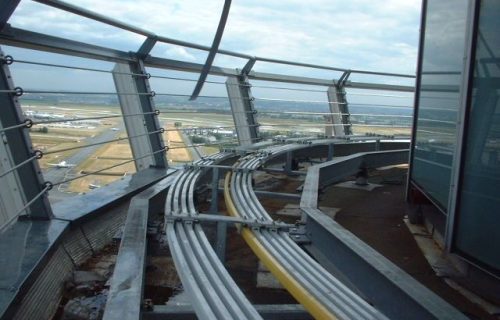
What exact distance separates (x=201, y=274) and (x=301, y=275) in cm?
43

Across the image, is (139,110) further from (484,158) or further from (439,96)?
(484,158)

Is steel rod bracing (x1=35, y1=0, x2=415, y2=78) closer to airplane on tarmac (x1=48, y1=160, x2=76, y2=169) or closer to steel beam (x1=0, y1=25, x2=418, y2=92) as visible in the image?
steel beam (x1=0, y1=25, x2=418, y2=92)

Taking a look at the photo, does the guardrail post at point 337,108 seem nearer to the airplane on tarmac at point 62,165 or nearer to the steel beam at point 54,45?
the steel beam at point 54,45

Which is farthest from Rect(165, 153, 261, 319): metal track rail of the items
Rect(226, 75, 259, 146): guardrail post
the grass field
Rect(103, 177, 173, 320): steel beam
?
Rect(226, 75, 259, 146): guardrail post

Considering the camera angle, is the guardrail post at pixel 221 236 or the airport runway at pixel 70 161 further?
the airport runway at pixel 70 161

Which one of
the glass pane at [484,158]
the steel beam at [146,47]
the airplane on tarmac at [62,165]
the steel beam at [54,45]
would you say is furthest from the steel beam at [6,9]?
the glass pane at [484,158]

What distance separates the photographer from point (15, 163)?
321cm

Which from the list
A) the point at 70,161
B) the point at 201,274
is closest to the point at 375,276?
the point at 201,274

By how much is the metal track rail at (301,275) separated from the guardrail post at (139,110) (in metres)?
2.37

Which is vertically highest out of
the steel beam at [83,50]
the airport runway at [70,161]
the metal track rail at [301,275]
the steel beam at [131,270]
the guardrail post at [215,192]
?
the steel beam at [83,50]

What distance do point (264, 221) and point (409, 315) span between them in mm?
1166

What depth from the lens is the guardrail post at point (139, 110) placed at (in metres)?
5.29

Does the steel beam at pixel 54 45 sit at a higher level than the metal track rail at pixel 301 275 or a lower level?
higher

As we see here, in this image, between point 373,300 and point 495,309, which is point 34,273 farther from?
point 495,309
